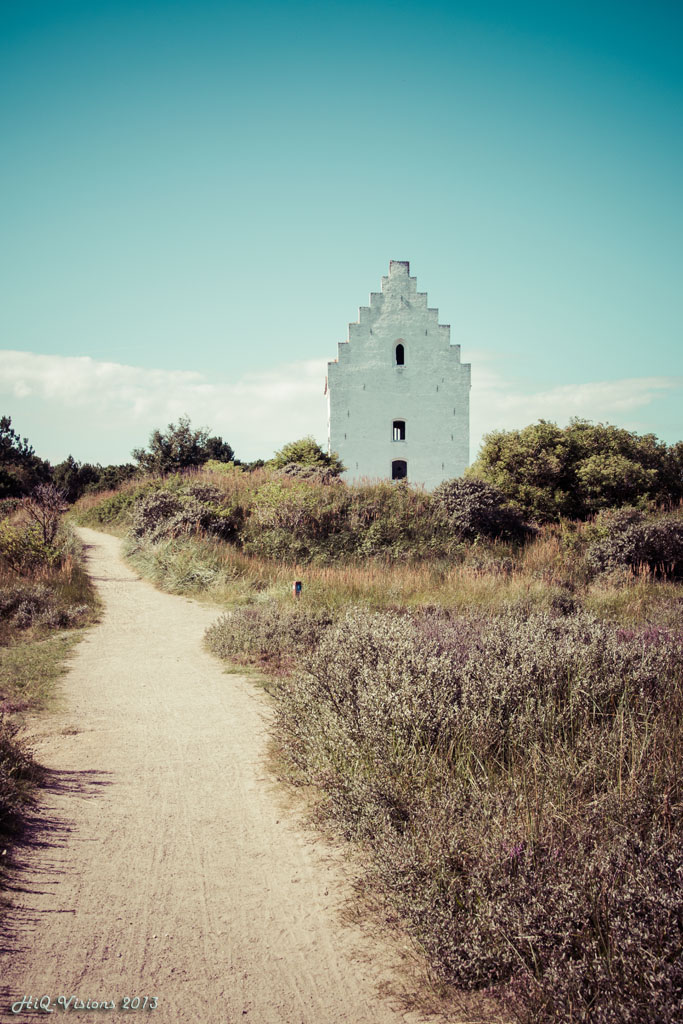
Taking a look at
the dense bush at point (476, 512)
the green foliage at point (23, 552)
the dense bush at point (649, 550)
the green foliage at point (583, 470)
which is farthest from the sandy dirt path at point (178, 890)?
the green foliage at point (583, 470)

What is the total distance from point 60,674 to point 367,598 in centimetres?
515

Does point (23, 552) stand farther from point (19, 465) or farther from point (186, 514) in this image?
point (19, 465)

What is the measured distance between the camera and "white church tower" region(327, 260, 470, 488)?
34562mm

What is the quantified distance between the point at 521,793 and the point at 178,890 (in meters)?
1.90

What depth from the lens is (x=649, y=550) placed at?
44.7 ft

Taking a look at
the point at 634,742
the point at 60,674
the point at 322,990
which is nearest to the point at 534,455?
the point at 60,674

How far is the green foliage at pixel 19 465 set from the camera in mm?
30406

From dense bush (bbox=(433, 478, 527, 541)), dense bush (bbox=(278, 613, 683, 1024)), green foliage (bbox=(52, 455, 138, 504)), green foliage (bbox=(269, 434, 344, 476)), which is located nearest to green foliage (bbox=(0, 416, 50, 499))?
green foliage (bbox=(52, 455, 138, 504))

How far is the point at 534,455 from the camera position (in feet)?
65.2

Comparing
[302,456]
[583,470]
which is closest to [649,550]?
[583,470]

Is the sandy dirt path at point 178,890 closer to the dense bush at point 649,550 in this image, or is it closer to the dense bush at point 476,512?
the dense bush at point 649,550

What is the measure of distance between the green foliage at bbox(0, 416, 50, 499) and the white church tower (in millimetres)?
15623

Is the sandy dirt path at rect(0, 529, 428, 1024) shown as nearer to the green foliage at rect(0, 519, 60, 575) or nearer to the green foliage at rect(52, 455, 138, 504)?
the green foliage at rect(0, 519, 60, 575)

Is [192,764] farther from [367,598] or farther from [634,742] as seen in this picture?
[367,598]
